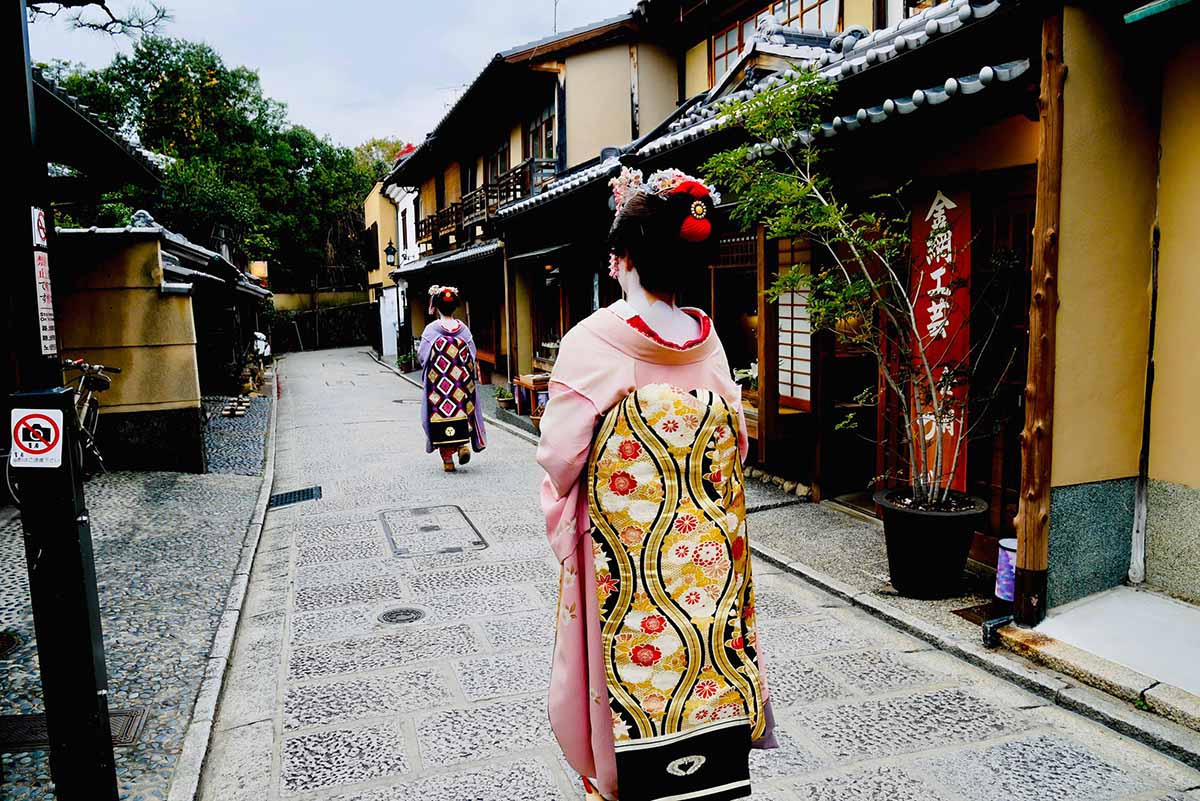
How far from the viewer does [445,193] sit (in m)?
30.3

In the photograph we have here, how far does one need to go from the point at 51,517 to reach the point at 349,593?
3.55 metres

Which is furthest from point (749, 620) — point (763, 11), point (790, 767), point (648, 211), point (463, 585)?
point (763, 11)

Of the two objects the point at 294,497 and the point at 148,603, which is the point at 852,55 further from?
the point at 294,497

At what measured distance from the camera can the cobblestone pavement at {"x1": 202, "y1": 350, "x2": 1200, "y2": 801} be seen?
3793 millimetres

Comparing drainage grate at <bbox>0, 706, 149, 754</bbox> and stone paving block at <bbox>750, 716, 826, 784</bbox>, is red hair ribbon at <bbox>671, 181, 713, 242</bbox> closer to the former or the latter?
stone paving block at <bbox>750, 716, 826, 784</bbox>

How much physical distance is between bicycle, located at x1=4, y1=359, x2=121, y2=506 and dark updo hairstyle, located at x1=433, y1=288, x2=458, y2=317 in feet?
13.6

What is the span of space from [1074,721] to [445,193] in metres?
29.0

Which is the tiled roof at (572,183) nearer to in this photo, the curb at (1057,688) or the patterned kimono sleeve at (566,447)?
the curb at (1057,688)

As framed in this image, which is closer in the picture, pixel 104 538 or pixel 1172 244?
pixel 1172 244

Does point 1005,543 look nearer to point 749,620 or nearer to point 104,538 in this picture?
point 749,620

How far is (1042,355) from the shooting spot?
4.84 meters

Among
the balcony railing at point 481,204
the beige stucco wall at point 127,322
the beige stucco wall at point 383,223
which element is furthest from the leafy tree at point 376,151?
the beige stucco wall at point 127,322

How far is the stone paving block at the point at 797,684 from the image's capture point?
461 cm

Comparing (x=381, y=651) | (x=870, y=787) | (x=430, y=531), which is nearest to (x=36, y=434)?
(x=381, y=651)
